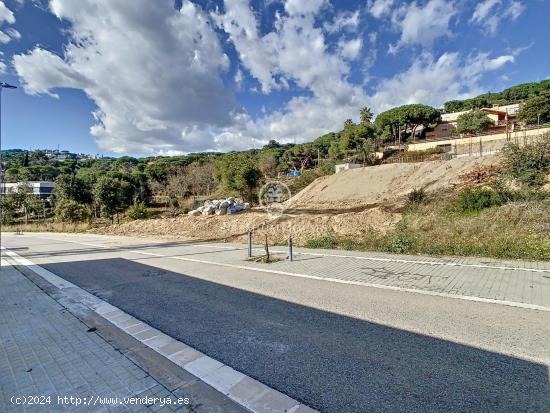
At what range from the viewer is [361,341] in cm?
384

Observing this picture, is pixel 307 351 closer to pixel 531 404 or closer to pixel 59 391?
pixel 531 404

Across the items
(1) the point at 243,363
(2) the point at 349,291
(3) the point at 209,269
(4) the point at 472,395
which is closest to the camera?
(4) the point at 472,395

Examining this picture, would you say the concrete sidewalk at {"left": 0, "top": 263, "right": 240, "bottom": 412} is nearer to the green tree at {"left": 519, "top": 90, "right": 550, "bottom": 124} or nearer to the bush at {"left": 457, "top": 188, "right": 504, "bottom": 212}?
the bush at {"left": 457, "top": 188, "right": 504, "bottom": 212}

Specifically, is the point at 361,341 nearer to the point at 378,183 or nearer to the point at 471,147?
the point at 378,183

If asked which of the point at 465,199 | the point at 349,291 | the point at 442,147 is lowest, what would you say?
the point at 349,291

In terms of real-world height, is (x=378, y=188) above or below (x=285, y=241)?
above

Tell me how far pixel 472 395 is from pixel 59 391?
4.06 m

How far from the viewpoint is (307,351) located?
3641 millimetres

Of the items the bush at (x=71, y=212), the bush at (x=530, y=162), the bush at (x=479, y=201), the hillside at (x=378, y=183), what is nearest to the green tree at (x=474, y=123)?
the hillside at (x=378, y=183)

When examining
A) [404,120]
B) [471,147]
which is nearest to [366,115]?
[404,120]

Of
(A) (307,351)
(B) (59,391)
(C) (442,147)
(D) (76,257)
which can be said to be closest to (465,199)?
(A) (307,351)

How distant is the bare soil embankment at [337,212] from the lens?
13641 mm

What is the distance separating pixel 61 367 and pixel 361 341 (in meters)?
3.68

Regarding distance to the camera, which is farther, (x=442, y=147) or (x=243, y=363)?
(x=442, y=147)
